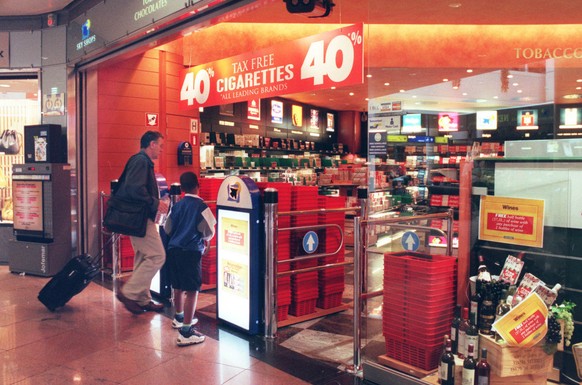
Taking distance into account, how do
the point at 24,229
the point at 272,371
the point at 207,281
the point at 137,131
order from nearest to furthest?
1. the point at 272,371
2. the point at 207,281
3. the point at 24,229
4. the point at 137,131

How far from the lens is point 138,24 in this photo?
571 centimetres

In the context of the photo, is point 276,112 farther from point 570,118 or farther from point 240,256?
point 570,118

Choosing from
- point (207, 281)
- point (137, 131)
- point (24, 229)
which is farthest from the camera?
point (137, 131)

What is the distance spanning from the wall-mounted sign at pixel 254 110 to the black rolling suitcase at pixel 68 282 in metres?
7.13

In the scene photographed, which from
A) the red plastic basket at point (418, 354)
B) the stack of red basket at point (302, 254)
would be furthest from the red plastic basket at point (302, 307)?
the red plastic basket at point (418, 354)

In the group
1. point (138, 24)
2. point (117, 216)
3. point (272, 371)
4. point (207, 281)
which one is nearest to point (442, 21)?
point (138, 24)

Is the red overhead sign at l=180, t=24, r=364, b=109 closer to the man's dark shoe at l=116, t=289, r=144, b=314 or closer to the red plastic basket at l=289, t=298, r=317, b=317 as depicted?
the red plastic basket at l=289, t=298, r=317, b=317

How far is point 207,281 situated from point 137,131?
302cm

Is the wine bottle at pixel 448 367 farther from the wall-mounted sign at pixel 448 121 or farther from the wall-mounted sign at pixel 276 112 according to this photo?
the wall-mounted sign at pixel 276 112

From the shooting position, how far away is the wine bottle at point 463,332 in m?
3.10

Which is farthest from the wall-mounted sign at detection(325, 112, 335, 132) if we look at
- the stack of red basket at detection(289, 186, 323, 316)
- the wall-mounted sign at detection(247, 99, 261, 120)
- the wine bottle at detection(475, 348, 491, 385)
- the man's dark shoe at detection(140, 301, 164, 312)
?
the wine bottle at detection(475, 348, 491, 385)

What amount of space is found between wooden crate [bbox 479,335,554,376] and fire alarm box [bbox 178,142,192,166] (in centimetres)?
641

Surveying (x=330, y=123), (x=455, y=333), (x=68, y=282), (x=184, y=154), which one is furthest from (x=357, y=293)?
(x=330, y=123)

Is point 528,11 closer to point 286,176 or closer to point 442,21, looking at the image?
point 442,21
